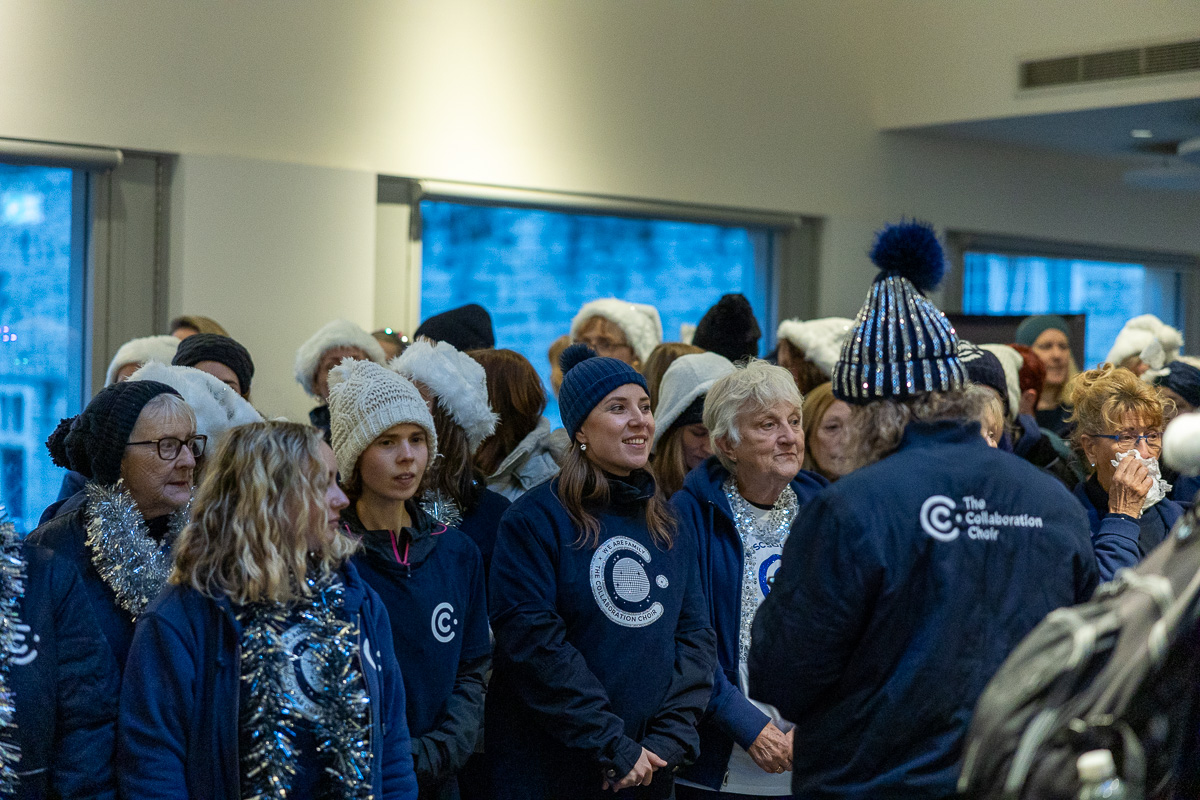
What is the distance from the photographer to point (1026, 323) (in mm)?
6051

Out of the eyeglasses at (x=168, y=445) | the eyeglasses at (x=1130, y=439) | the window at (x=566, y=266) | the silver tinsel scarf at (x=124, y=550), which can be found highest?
the window at (x=566, y=266)

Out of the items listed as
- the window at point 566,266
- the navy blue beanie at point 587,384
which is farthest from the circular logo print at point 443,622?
the window at point 566,266

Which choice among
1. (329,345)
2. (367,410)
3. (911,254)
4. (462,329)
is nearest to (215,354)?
(329,345)

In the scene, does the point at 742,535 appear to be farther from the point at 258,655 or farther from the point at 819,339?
the point at 819,339

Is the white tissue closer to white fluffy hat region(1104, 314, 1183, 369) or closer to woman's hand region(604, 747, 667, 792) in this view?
woman's hand region(604, 747, 667, 792)

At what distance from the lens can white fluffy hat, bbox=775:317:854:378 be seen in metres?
4.47

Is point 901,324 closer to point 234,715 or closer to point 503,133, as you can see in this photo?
point 234,715

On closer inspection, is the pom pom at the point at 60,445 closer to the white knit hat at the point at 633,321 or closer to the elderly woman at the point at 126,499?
the elderly woman at the point at 126,499

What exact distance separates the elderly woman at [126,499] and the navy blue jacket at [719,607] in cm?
109

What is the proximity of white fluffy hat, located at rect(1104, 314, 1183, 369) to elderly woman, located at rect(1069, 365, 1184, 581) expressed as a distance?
2.57 metres

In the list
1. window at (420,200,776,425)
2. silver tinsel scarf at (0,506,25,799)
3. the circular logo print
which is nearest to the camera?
silver tinsel scarf at (0,506,25,799)

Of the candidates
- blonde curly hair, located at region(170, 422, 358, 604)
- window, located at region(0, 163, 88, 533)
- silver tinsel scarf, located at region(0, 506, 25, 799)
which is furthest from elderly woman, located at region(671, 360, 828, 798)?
window, located at region(0, 163, 88, 533)

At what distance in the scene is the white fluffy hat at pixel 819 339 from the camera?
4473mm

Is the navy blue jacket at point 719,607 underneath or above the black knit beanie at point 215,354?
underneath
